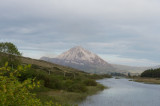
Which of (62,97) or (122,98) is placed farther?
(122,98)

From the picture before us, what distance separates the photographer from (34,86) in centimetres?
688

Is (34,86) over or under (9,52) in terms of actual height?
under

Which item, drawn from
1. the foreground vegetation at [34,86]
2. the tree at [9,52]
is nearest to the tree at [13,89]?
the foreground vegetation at [34,86]

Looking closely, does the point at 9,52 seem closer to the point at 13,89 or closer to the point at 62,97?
the point at 62,97

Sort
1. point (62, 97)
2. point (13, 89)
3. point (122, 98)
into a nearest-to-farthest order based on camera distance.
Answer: point (13, 89) → point (62, 97) → point (122, 98)

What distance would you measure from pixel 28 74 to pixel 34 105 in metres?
21.5

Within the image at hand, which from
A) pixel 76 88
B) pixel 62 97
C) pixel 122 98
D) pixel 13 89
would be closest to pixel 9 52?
pixel 76 88

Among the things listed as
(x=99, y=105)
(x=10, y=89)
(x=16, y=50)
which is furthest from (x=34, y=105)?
(x=16, y=50)

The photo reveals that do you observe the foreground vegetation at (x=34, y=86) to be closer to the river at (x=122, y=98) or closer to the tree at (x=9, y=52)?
the tree at (x=9, y=52)

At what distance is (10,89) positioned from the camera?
6160 mm

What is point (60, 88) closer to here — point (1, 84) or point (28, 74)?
point (28, 74)

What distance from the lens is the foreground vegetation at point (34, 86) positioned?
20.9ft

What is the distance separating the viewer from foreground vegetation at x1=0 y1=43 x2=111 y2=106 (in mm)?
6379

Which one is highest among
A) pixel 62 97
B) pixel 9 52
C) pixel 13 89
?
pixel 9 52
